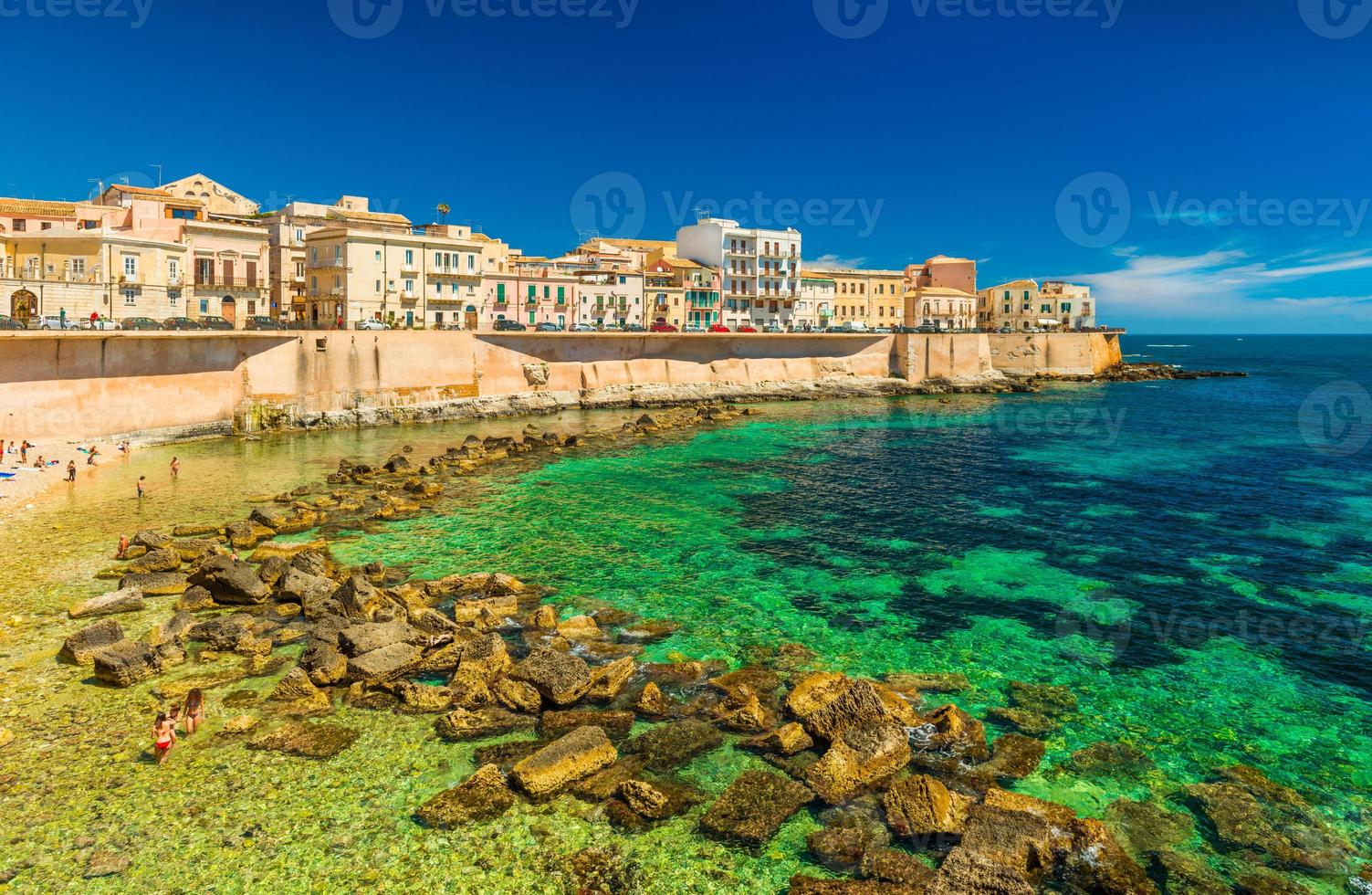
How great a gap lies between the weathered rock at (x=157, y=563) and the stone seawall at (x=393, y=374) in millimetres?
20141

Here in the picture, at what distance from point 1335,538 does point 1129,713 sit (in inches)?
638

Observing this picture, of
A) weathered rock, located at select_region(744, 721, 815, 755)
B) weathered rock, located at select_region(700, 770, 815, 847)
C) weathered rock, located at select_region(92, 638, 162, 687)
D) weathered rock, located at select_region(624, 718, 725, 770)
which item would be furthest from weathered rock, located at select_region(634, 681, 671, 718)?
weathered rock, located at select_region(92, 638, 162, 687)

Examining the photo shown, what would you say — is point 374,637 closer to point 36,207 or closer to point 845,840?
point 845,840

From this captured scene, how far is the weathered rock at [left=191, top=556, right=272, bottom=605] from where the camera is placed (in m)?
16.6

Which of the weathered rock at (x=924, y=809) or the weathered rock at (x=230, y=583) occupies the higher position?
the weathered rock at (x=230, y=583)

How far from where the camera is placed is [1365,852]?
930 centimetres

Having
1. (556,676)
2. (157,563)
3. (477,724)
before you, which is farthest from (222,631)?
(556,676)

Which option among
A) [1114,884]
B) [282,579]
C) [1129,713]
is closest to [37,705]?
[282,579]

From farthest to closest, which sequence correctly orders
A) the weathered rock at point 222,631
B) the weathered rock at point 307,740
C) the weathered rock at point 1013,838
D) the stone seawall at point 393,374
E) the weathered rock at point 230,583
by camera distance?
the stone seawall at point 393,374 < the weathered rock at point 230,583 < the weathered rock at point 222,631 < the weathered rock at point 307,740 < the weathered rock at point 1013,838

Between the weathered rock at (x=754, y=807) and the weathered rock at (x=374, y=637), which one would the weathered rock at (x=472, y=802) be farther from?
the weathered rock at (x=374, y=637)

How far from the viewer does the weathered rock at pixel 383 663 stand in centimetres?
1311

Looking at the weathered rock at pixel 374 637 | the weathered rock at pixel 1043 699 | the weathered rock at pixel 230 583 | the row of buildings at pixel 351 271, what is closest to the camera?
the weathered rock at pixel 1043 699

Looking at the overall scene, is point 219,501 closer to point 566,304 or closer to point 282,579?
point 282,579

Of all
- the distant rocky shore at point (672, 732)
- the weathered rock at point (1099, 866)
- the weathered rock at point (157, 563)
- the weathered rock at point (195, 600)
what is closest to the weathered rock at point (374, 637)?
the distant rocky shore at point (672, 732)
